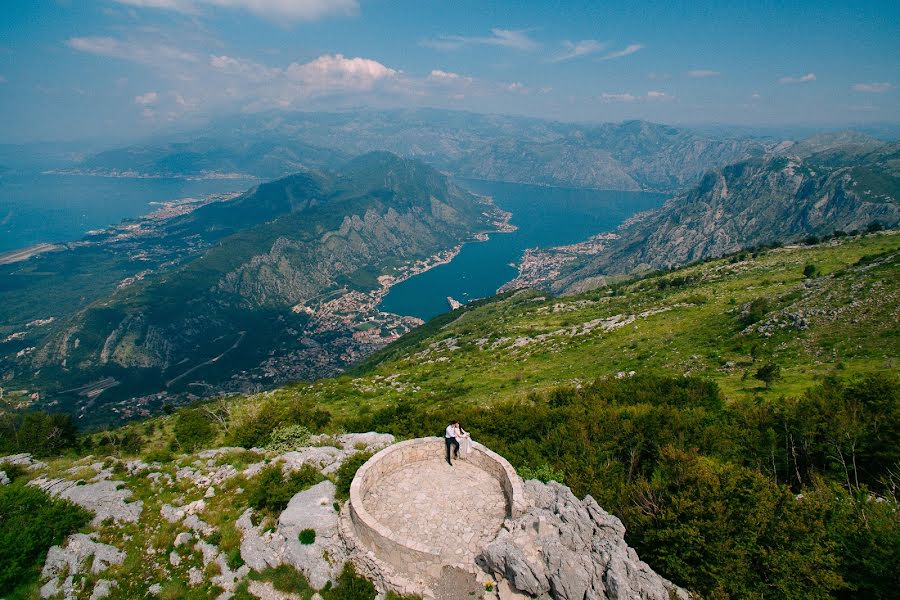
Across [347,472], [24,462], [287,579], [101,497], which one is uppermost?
[347,472]

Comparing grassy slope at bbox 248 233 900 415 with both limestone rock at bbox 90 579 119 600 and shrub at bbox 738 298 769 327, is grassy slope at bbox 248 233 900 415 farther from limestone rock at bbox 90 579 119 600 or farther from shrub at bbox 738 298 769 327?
limestone rock at bbox 90 579 119 600

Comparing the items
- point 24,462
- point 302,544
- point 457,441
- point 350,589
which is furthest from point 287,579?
point 24,462

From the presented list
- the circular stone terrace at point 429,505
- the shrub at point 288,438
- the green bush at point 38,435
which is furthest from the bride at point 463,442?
the green bush at point 38,435

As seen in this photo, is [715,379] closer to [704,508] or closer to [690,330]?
[690,330]

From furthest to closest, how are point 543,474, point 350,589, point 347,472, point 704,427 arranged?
point 704,427 < point 543,474 < point 347,472 < point 350,589

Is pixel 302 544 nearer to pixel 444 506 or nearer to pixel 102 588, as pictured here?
pixel 444 506

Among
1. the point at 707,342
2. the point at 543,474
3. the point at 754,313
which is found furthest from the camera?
the point at 754,313

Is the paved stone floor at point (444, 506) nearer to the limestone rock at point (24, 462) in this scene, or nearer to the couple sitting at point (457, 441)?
the couple sitting at point (457, 441)
